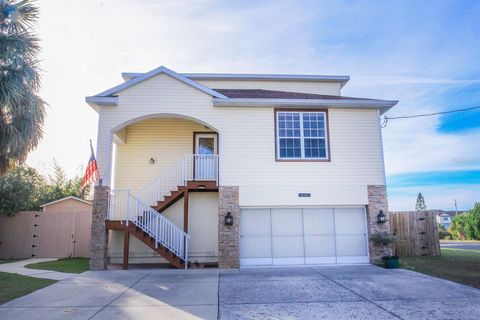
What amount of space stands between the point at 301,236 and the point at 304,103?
5096 mm

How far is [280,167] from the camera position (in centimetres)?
1217

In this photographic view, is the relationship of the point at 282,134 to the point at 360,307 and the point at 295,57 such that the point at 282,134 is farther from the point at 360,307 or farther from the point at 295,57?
the point at 360,307

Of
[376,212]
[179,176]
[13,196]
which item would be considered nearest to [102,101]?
[179,176]

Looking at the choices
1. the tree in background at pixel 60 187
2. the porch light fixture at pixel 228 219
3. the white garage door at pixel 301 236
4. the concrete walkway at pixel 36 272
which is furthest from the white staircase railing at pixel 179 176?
the tree in background at pixel 60 187

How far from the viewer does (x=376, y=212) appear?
40.0 feet

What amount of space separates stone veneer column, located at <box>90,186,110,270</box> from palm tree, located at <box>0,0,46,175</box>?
2633 millimetres

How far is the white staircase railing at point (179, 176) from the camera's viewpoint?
12719mm

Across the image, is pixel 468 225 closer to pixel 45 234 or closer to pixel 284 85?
pixel 284 85

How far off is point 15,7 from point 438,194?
26.9m

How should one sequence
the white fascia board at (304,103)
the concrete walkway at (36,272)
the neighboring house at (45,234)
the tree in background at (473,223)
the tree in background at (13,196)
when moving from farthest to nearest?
1. the tree in background at (473,223)
2. the tree in background at (13,196)
3. the neighboring house at (45,234)
4. the white fascia board at (304,103)
5. the concrete walkway at (36,272)

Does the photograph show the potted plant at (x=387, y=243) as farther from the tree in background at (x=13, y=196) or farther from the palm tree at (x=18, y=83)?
the tree in background at (x=13, y=196)

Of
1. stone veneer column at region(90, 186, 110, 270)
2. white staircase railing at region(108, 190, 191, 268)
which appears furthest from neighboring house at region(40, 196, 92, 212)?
stone veneer column at region(90, 186, 110, 270)

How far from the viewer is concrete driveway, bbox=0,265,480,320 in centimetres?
605

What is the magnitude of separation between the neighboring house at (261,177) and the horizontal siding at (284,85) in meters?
3.78
